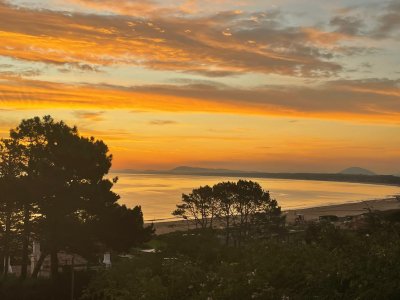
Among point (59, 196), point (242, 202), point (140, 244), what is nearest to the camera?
point (59, 196)

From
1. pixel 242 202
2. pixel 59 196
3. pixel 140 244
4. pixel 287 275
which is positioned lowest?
pixel 140 244

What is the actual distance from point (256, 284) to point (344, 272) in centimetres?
178

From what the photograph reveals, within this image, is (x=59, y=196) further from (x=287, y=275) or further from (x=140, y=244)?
(x=287, y=275)

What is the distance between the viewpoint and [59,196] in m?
32.2

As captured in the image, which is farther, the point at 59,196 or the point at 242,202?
the point at 242,202

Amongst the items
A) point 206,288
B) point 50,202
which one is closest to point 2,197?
point 50,202

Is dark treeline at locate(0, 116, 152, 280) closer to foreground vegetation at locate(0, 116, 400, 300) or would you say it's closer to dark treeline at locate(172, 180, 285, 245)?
foreground vegetation at locate(0, 116, 400, 300)

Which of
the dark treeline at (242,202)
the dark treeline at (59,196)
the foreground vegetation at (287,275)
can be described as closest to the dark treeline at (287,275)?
the foreground vegetation at (287,275)

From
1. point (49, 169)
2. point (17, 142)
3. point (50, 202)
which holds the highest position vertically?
point (17, 142)

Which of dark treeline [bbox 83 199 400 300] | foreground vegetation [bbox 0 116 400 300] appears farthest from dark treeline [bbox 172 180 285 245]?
dark treeline [bbox 83 199 400 300]

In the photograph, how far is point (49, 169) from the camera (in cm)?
3197

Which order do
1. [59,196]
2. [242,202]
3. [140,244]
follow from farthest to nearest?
[242,202] → [140,244] → [59,196]

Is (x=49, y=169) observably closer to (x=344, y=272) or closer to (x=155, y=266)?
(x=155, y=266)

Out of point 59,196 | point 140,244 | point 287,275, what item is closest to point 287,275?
point 287,275
